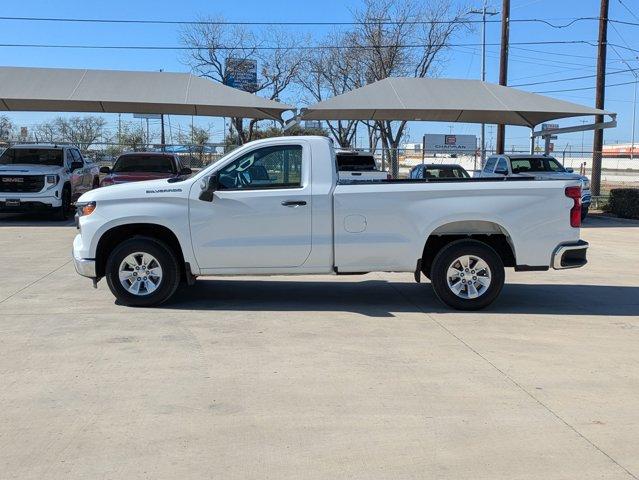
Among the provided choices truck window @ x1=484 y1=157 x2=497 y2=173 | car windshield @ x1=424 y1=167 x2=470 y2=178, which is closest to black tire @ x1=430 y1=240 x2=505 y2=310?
car windshield @ x1=424 y1=167 x2=470 y2=178

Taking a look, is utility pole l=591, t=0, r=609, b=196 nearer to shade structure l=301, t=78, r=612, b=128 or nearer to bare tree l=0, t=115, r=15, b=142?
shade structure l=301, t=78, r=612, b=128

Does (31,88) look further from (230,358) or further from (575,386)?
(575,386)

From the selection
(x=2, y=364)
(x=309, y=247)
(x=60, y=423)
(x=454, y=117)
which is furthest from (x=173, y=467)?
(x=454, y=117)

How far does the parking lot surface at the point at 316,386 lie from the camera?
396 centimetres

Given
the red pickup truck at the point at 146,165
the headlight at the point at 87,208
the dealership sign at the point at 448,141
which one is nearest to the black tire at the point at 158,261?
the headlight at the point at 87,208

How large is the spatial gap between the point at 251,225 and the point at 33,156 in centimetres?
1293

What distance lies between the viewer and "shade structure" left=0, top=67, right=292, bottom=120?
19594 millimetres

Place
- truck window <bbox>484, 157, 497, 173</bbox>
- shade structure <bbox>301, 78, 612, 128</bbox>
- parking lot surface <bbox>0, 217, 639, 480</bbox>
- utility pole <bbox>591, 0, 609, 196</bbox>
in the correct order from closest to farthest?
parking lot surface <bbox>0, 217, 639, 480</bbox> → shade structure <bbox>301, 78, 612, 128</bbox> → truck window <bbox>484, 157, 497, 173</bbox> → utility pole <bbox>591, 0, 609, 196</bbox>

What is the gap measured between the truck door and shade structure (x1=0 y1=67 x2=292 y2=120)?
12764 millimetres

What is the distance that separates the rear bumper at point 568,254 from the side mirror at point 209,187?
4050 millimetres

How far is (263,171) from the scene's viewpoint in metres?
7.68

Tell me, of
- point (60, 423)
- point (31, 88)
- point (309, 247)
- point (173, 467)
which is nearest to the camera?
point (173, 467)

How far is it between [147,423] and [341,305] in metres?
3.98

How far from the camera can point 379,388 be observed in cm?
518
